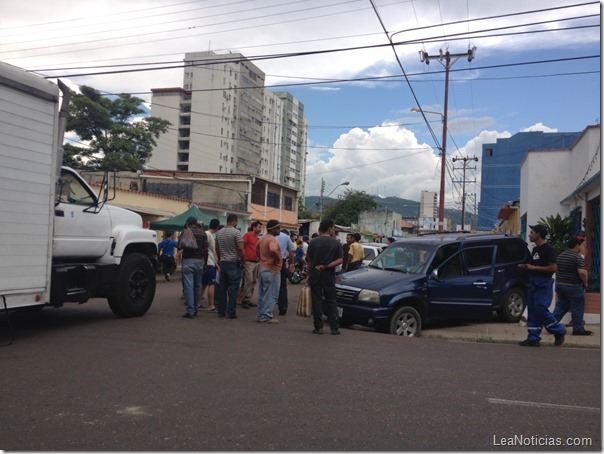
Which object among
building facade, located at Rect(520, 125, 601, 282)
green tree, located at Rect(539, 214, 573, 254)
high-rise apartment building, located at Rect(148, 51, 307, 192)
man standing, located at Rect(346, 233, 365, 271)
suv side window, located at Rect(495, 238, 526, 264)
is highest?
high-rise apartment building, located at Rect(148, 51, 307, 192)

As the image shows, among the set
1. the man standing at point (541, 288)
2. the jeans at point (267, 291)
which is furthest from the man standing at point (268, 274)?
the man standing at point (541, 288)

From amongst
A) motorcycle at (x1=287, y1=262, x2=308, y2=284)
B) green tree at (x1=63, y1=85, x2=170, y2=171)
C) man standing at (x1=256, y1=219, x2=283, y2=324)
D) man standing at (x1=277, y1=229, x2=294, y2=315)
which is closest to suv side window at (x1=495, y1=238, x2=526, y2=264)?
man standing at (x1=277, y1=229, x2=294, y2=315)

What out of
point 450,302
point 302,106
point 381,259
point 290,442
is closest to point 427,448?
point 290,442

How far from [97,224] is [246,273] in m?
3.36

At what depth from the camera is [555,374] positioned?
21.0ft

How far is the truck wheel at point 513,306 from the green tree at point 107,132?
4421cm

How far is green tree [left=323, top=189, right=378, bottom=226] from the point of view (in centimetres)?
7275

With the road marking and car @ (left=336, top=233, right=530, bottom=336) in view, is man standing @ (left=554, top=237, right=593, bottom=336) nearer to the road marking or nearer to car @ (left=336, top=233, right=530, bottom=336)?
car @ (left=336, top=233, right=530, bottom=336)

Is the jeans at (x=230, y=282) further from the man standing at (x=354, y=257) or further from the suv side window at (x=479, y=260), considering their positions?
the man standing at (x=354, y=257)

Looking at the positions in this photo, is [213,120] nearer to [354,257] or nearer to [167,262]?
[167,262]

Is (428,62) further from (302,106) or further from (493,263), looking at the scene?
(302,106)

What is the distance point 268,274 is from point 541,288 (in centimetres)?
424

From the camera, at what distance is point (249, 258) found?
1075 cm

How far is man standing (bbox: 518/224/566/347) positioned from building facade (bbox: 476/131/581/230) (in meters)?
54.5
